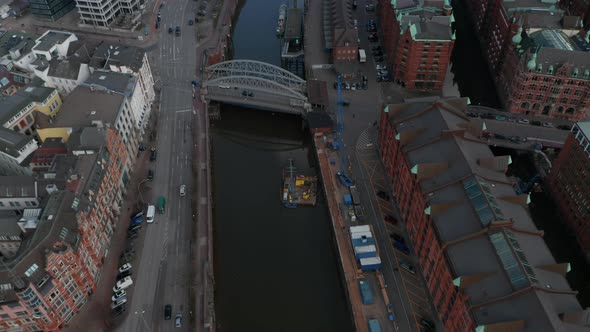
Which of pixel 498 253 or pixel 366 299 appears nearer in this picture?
pixel 498 253

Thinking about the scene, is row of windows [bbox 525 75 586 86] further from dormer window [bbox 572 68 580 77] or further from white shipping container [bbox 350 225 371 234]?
white shipping container [bbox 350 225 371 234]

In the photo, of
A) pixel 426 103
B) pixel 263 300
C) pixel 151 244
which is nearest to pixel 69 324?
pixel 151 244

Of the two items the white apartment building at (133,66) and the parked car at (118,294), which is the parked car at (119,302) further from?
the white apartment building at (133,66)

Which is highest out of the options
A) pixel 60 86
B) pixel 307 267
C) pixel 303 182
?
pixel 60 86

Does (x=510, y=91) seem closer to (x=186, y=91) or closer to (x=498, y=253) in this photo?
(x=498, y=253)

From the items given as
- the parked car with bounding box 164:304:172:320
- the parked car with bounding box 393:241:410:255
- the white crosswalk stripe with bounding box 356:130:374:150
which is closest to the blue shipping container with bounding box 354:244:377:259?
the parked car with bounding box 393:241:410:255

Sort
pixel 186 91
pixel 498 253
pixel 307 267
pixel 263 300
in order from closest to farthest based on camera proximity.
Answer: pixel 498 253 → pixel 263 300 → pixel 307 267 → pixel 186 91
